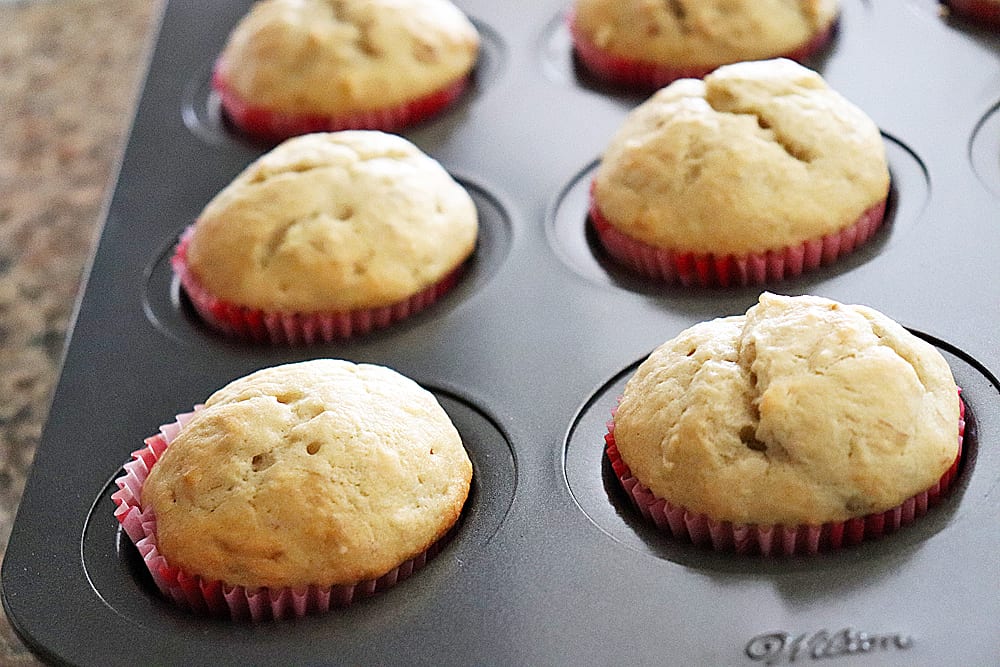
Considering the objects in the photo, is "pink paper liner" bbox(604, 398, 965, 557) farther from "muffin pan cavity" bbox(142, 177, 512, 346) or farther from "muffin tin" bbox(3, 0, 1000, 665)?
"muffin pan cavity" bbox(142, 177, 512, 346)

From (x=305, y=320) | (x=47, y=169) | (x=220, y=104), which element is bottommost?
(x=47, y=169)

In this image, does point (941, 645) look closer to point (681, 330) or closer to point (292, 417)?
point (681, 330)

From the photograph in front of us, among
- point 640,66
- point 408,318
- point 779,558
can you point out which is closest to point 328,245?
point 408,318

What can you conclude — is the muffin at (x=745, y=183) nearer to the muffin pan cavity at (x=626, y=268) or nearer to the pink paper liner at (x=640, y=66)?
the muffin pan cavity at (x=626, y=268)

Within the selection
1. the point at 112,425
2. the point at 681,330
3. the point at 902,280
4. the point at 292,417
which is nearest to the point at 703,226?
the point at 681,330

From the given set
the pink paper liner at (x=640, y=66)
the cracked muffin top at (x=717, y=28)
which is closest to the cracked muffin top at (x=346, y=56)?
the pink paper liner at (x=640, y=66)

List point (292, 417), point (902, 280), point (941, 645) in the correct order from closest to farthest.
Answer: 1. point (941, 645)
2. point (292, 417)
3. point (902, 280)

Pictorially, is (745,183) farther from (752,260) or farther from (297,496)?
(297,496)
